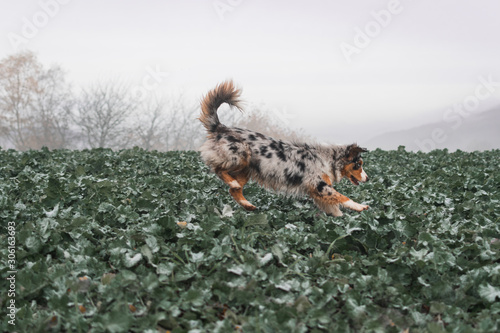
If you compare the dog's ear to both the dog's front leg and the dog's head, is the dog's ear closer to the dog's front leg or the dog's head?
the dog's head

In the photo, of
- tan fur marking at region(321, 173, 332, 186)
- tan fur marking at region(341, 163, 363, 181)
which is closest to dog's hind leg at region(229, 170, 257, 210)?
tan fur marking at region(321, 173, 332, 186)

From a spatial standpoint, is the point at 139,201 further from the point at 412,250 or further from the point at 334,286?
the point at 412,250

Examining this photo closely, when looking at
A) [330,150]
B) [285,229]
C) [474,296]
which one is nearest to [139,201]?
[285,229]

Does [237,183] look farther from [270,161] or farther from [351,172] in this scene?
[351,172]

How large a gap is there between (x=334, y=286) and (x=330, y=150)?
2913mm

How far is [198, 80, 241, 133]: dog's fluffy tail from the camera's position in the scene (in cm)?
557

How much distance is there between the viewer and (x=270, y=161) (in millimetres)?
5371

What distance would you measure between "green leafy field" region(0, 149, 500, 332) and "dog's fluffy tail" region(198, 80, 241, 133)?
1.00m

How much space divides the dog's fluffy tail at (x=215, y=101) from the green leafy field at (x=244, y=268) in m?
1.00

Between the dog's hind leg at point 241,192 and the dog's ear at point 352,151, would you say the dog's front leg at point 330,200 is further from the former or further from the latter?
the dog's hind leg at point 241,192

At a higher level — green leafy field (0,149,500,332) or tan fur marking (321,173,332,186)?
tan fur marking (321,173,332,186)

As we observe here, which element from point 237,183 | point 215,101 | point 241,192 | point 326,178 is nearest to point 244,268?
point 237,183

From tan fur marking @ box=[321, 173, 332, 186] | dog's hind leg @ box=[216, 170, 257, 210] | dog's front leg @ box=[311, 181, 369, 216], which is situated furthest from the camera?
tan fur marking @ box=[321, 173, 332, 186]

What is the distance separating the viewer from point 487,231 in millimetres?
4215
